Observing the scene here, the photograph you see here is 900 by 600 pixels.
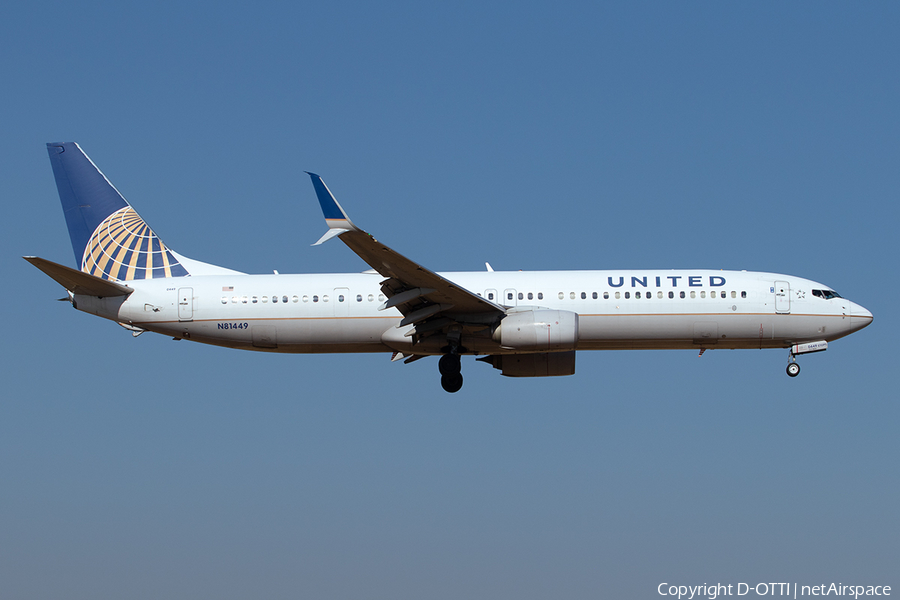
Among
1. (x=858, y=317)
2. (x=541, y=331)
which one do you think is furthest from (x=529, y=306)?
(x=858, y=317)

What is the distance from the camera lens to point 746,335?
33594 mm

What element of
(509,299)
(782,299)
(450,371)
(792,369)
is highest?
(782,299)

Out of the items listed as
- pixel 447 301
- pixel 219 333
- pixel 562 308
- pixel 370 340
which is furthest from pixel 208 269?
pixel 562 308

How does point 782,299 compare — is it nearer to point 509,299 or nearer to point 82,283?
point 509,299

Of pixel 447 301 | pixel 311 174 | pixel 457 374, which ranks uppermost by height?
pixel 311 174

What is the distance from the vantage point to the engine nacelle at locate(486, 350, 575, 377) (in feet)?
115

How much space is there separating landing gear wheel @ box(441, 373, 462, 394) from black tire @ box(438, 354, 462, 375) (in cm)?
16

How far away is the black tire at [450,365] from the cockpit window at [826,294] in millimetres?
12102

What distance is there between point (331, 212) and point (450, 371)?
8337mm

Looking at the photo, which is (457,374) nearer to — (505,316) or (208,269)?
(505,316)

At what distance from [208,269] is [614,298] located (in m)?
14.0

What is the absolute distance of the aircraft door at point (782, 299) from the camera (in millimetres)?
33625

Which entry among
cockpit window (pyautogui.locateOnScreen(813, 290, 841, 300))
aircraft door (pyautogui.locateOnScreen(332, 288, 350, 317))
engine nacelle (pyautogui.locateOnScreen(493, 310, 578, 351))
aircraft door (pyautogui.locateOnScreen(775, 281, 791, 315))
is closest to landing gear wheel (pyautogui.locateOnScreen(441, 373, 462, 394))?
engine nacelle (pyautogui.locateOnScreen(493, 310, 578, 351))

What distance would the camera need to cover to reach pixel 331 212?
27109 mm
